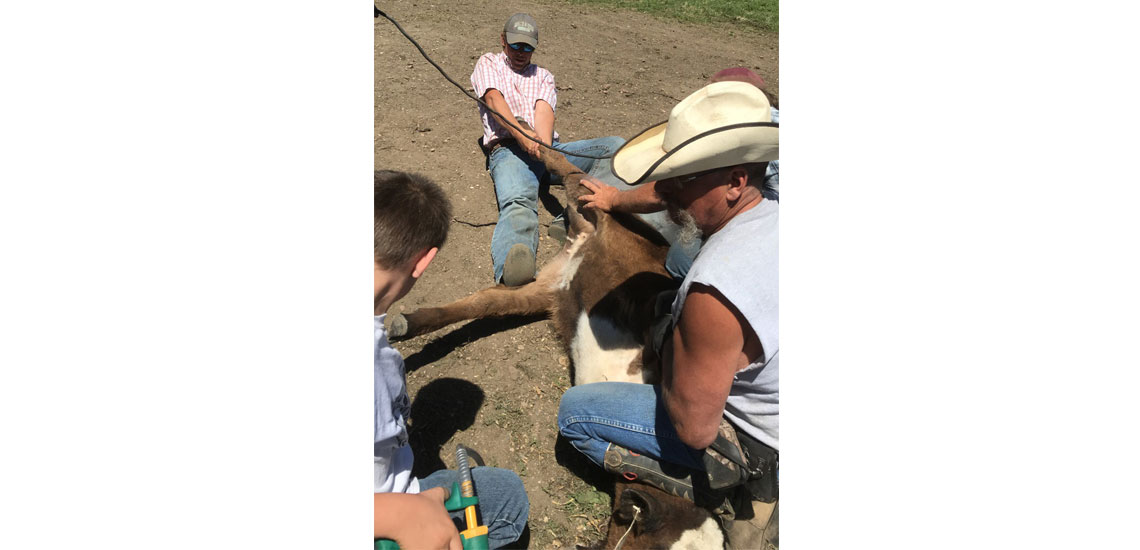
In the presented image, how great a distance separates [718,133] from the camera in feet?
6.02

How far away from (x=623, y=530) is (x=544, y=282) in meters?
1.55

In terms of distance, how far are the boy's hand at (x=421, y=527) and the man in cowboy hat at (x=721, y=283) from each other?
31.7 inches

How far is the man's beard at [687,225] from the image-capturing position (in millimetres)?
2116

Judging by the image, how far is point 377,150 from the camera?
12.9 feet

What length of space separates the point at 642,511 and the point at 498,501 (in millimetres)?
634

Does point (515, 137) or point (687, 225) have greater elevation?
point (515, 137)

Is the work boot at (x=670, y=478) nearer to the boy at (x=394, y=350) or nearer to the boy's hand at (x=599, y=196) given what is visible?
the boy at (x=394, y=350)

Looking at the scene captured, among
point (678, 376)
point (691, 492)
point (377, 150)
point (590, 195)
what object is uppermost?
point (377, 150)

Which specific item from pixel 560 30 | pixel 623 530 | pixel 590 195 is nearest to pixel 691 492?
pixel 623 530

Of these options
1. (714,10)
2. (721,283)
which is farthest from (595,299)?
(714,10)

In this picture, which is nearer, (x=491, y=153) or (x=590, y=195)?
(x=590, y=195)

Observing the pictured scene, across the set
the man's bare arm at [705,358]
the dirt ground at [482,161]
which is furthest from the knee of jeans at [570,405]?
the man's bare arm at [705,358]

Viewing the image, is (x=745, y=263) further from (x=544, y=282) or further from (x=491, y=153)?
(x=491, y=153)

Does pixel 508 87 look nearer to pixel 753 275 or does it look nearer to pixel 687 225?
pixel 687 225
